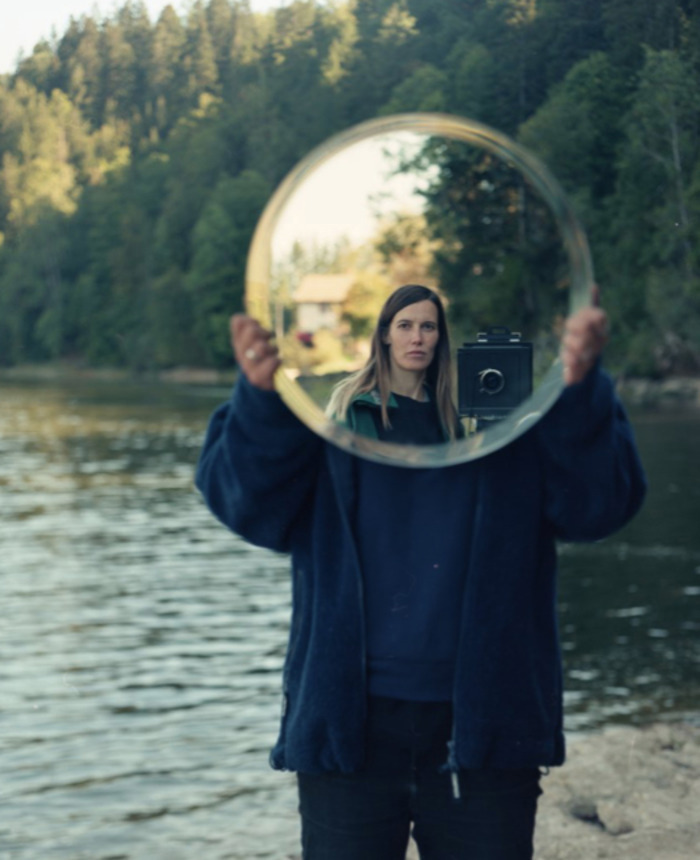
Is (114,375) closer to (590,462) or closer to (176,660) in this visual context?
(176,660)

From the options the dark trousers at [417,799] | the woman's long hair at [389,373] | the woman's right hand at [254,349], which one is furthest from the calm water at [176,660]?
the woman's right hand at [254,349]

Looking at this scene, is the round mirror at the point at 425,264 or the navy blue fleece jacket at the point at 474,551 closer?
the round mirror at the point at 425,264

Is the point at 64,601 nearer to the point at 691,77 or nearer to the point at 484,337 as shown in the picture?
the point at 691,77

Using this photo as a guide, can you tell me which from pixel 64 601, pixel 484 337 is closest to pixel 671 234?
pixel 484 337

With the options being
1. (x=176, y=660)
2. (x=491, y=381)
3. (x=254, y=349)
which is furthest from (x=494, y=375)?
(x=176, y=660)

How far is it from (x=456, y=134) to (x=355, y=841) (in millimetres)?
1277

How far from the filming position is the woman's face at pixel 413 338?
2.30 metres

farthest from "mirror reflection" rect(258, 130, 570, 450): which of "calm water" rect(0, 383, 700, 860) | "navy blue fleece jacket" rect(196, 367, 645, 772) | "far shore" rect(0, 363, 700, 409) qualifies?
"far shore" rect(0, 363, 700, 409)

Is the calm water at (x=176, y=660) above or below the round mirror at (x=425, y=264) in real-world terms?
below

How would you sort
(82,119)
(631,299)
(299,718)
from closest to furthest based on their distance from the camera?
1. (299,718)
2. (631,299)
3. (82,119)

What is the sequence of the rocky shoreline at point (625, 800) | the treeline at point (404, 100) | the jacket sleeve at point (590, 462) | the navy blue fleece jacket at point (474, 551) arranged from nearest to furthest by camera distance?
the jacket sleeve at point (590, 462), the navy blue fleece jacket at point (474, 551), the treeline at point (404, 100), the rocky shoreline at point (625, 800)

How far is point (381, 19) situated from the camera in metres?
5.81

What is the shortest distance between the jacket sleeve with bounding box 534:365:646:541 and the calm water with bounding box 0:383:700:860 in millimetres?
4365

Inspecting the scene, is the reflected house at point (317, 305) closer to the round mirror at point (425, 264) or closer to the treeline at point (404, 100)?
the round mirror at point (425, 264)
